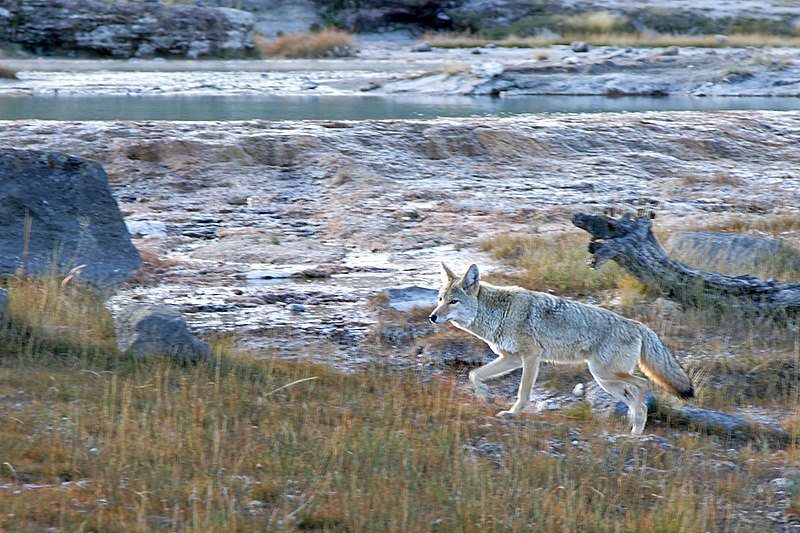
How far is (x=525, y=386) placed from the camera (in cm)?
701

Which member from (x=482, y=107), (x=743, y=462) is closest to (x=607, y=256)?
(x=743, y=462)

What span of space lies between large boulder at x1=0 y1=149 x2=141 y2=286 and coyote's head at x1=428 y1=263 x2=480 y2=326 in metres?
3.84

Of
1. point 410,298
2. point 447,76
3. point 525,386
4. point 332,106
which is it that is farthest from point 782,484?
point 447,76

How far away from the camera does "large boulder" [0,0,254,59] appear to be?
35750 mm

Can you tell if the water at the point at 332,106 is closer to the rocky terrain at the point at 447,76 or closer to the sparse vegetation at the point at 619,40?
the rocky terrain at the point at 447,76

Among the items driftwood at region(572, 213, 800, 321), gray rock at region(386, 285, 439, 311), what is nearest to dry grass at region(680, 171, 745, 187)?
driftwood at region(572, 213, 800, 321)

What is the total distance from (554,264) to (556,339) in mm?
4112

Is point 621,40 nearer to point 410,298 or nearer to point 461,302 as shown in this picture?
point 410,298

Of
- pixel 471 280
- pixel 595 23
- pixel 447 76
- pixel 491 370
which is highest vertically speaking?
pixel 595 23

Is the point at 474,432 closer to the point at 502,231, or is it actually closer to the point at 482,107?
the point at 502,231

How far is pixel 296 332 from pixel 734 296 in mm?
4092

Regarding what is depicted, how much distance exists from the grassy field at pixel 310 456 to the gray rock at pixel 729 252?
380cm

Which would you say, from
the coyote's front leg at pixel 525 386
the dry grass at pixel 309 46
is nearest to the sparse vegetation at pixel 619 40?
the dry grass at pixel 309 46

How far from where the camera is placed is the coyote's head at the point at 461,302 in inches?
282
